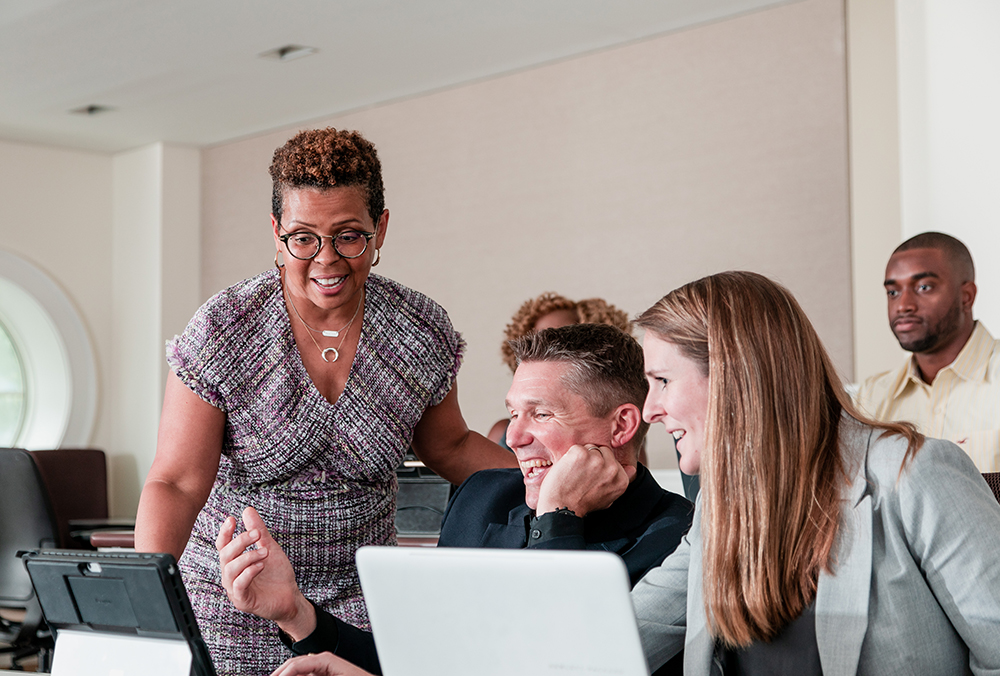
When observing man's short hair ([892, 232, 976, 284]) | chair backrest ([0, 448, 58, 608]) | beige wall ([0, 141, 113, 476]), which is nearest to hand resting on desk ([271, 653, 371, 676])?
man's short hair ([892, 232, 976, 284])

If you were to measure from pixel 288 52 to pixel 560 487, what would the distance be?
3602 millimetres

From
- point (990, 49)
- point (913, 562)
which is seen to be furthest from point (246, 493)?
point (990, 49)

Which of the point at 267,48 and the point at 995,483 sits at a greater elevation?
the point at 267,48

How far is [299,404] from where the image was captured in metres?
1.73

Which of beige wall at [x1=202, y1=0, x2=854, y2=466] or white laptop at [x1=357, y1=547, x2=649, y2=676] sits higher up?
beige wall at [x1=202, y1=0, x2=854, y2=466]

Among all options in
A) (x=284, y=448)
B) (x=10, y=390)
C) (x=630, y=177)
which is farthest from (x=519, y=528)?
(x=10, y=390)

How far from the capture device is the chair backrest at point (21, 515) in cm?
380

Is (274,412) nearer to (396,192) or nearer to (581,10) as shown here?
(581,10)

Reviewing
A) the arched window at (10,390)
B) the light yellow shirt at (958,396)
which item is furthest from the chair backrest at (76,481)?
the light yellow shirt at (958,396)

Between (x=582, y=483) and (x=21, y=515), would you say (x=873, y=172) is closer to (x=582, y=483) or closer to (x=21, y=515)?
(x=582, y=483)

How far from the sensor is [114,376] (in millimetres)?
6691

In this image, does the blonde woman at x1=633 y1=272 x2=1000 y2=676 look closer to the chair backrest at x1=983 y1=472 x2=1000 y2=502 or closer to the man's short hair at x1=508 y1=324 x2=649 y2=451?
the man's short hair at x1=508 y1=324 x2=649 y2=451

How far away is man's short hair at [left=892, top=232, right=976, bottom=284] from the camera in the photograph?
3.22m

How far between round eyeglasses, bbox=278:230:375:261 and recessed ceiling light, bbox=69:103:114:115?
4.45 meters
